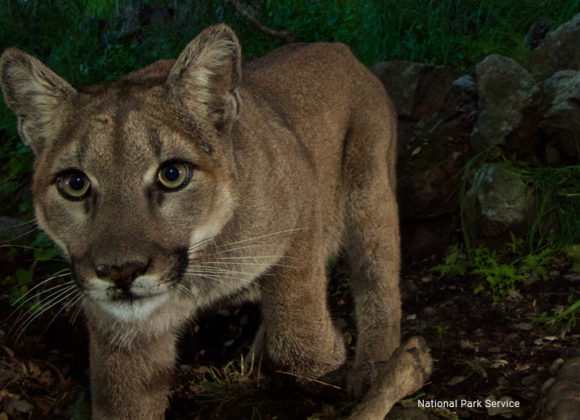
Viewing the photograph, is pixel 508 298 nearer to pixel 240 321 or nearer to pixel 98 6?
pixel 240 321

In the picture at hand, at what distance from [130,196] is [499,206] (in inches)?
99.8

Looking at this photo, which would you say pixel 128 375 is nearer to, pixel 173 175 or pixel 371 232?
pixel 173 175

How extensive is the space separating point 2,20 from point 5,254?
12.7 feet

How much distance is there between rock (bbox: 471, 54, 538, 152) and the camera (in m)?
4.14

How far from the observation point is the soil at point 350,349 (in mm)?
2754

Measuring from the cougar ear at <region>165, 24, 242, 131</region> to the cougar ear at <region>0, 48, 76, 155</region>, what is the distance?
0.45 metres

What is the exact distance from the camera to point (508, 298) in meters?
Result: 3.45

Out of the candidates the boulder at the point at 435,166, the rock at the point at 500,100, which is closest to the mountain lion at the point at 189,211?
the boulder at the point at 435,166

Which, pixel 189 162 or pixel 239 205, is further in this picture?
pixel 239 205

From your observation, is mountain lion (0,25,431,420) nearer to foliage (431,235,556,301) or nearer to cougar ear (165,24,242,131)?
cougar ear (165,24,242,131)

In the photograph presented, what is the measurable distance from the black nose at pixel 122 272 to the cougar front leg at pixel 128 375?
0.77 metres

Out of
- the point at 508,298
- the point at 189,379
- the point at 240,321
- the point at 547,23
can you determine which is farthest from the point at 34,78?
the point at 547,23

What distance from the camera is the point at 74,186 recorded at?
2283 mm

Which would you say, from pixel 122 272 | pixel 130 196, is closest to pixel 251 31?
pixel 130 196
